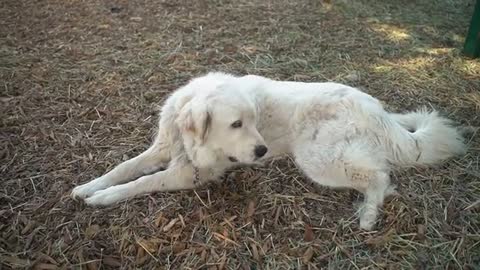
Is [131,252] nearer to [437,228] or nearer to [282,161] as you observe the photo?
[282,161]

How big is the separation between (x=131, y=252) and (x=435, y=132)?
2428 mm

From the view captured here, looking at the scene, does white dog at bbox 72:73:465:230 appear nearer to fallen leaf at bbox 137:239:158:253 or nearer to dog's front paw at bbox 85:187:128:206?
dog's front paw at bbox 85:187:128:206

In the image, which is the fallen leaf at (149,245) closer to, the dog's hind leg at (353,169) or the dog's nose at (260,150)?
the dog's nose at (260,150)

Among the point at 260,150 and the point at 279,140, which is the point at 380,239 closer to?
the point at 260,150

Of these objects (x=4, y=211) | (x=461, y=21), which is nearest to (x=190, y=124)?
(x=4, y=211)

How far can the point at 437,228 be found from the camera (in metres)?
2.78

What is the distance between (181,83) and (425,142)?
8.51 feet

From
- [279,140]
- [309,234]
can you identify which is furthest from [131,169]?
[309,234]

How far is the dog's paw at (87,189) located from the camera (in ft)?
9.87

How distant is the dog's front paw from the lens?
2.94m

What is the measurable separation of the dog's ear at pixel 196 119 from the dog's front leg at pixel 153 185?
0.32 meters

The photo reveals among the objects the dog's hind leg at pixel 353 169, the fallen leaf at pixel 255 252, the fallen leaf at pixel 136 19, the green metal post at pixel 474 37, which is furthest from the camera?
the fallen leaf at pixel 136 19

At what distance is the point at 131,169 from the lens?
10.6 ft

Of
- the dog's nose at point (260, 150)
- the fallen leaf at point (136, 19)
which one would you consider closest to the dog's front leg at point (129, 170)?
the dog's nose at point (260, 150)
